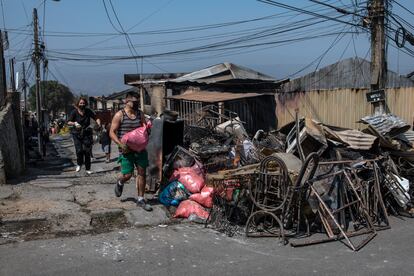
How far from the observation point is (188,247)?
18.5 feet

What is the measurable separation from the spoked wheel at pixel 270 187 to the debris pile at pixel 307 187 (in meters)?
0.01

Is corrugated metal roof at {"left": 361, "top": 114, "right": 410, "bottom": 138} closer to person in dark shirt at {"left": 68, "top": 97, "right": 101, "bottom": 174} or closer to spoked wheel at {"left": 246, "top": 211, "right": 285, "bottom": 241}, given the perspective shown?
spoked wheel at {"left": 246, "top": 211, "right": 285, "bottom": 241}

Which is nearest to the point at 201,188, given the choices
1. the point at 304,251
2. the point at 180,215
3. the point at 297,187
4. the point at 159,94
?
the point at 180,215

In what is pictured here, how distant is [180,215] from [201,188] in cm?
84

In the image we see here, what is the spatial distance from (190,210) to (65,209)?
1.83 meters

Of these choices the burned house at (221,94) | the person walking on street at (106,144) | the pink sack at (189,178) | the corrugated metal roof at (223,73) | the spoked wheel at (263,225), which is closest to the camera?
the spoked wheel at (263,225)

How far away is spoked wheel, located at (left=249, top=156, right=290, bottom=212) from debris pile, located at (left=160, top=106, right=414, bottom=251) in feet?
0.04

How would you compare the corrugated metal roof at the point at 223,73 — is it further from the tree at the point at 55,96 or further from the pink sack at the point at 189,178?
the tree at the point at 55,96

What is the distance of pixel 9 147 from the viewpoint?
8.83m

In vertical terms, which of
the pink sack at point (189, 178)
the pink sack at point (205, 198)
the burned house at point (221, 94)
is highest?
the burned house at point (221, 94)

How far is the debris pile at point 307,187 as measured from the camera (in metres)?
6.21

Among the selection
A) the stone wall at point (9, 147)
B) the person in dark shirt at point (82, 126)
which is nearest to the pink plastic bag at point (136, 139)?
the stone wall at point (9, 147)

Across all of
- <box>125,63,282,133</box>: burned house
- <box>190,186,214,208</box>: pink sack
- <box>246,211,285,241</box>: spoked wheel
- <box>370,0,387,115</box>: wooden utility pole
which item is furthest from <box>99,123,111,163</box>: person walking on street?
<box>246,211,285,241</box>: spoked wheel

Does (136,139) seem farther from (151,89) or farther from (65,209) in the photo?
(151,89)
